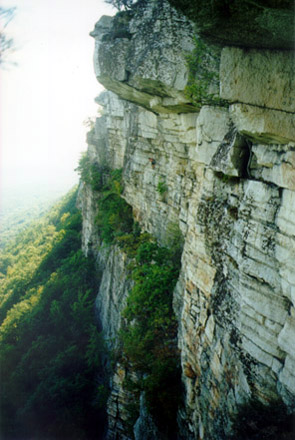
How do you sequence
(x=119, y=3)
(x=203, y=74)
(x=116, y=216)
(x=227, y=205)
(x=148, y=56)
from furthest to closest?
(x=116, y=216)
(x=119, y=3)
(x=148, y=56)
(x=203, y=74)
(x=227, y=205)

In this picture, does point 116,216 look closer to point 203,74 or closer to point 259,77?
point 203,74

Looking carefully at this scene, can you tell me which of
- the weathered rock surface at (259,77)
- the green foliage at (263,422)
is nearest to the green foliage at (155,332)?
the green foliage at (263,422)

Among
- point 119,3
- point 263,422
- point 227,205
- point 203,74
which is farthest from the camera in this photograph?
point 119,3

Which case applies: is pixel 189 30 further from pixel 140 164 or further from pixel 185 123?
pixel 140 164

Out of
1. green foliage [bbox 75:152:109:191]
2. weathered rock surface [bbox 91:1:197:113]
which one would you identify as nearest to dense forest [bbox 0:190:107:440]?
green foliage [bbox 75:152:109:191]

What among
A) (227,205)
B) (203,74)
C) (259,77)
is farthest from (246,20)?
(227,205)

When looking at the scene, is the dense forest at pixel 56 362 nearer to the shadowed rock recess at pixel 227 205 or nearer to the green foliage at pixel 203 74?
the shadowed rock recess at pixel 227 205

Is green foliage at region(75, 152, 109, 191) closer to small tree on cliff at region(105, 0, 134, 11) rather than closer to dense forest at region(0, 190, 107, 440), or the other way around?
dense forest at region(0, 190, 107, 440)
